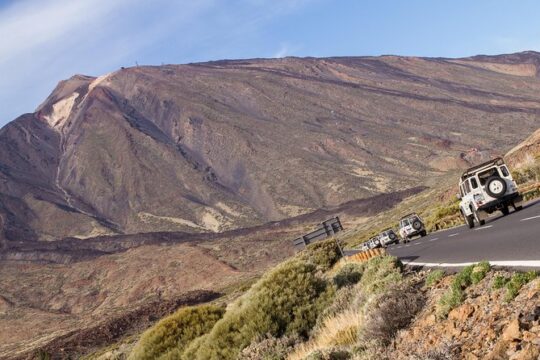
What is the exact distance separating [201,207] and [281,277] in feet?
456

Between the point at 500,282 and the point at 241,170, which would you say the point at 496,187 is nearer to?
the point at 500,282

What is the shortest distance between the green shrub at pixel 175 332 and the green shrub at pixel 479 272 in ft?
27.1

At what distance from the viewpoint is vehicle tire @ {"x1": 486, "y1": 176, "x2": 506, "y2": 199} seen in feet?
60.1

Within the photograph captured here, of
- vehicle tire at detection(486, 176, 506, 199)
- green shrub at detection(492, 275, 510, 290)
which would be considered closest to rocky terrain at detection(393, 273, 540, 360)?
green shrub at detection(492, 275, 510, 290)

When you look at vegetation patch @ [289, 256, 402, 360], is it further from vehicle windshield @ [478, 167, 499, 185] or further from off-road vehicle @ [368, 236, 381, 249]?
off-road vehicle @ [368, 236, 381, 249]

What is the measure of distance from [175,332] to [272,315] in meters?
3.96

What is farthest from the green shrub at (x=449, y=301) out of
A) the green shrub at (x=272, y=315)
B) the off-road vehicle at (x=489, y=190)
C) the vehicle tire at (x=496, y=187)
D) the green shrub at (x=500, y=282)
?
the off-road vehicle at (x=489, y=190)

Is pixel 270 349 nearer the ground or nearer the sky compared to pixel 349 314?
nearer the ground

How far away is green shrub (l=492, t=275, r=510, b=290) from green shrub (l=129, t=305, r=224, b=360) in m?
9.01

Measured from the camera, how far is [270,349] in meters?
11.2

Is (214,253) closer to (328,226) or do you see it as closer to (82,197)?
(328,226)

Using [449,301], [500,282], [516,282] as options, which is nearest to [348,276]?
[449,301]

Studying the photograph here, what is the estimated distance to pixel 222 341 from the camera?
39.4ft

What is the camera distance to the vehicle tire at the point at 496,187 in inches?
722
